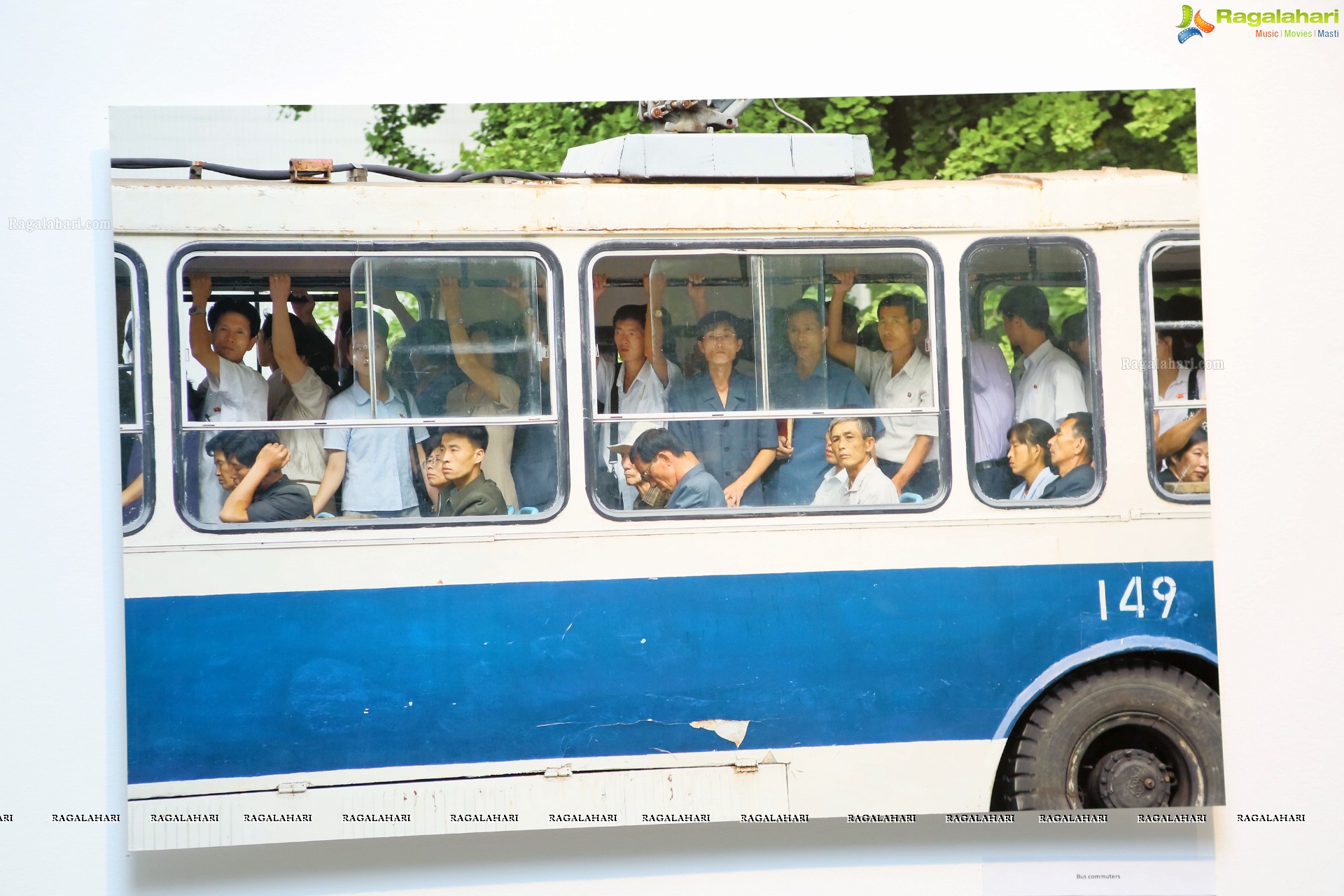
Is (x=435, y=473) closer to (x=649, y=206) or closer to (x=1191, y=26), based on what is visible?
(x=649, y=206)

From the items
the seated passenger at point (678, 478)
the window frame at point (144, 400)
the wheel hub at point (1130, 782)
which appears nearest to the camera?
the window frame at point (144, 400)

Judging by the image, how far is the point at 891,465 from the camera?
2.42 m

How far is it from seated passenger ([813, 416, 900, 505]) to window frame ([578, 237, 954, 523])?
0.02 m

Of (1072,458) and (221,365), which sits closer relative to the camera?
(221,365)

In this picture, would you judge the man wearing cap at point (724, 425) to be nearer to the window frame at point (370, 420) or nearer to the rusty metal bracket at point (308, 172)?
the window frame at point (370, 420)

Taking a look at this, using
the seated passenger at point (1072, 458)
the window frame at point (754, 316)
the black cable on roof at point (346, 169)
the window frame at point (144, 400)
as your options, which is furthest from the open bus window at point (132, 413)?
the seated passenger at point (1072, 458)

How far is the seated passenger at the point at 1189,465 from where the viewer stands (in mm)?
2438

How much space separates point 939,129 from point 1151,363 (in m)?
0.72

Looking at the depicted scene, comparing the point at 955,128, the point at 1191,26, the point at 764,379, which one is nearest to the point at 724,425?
the point at 764,379

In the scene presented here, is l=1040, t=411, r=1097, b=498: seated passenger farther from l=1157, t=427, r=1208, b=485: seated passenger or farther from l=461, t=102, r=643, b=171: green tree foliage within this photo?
l=461, t=102, r=643, b=171: green tree foliage

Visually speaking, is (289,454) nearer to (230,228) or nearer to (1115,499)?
(230,228)

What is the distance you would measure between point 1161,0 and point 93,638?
2828mm

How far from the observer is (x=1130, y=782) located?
2.51 m

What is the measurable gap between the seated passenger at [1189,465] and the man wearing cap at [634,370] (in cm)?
115
